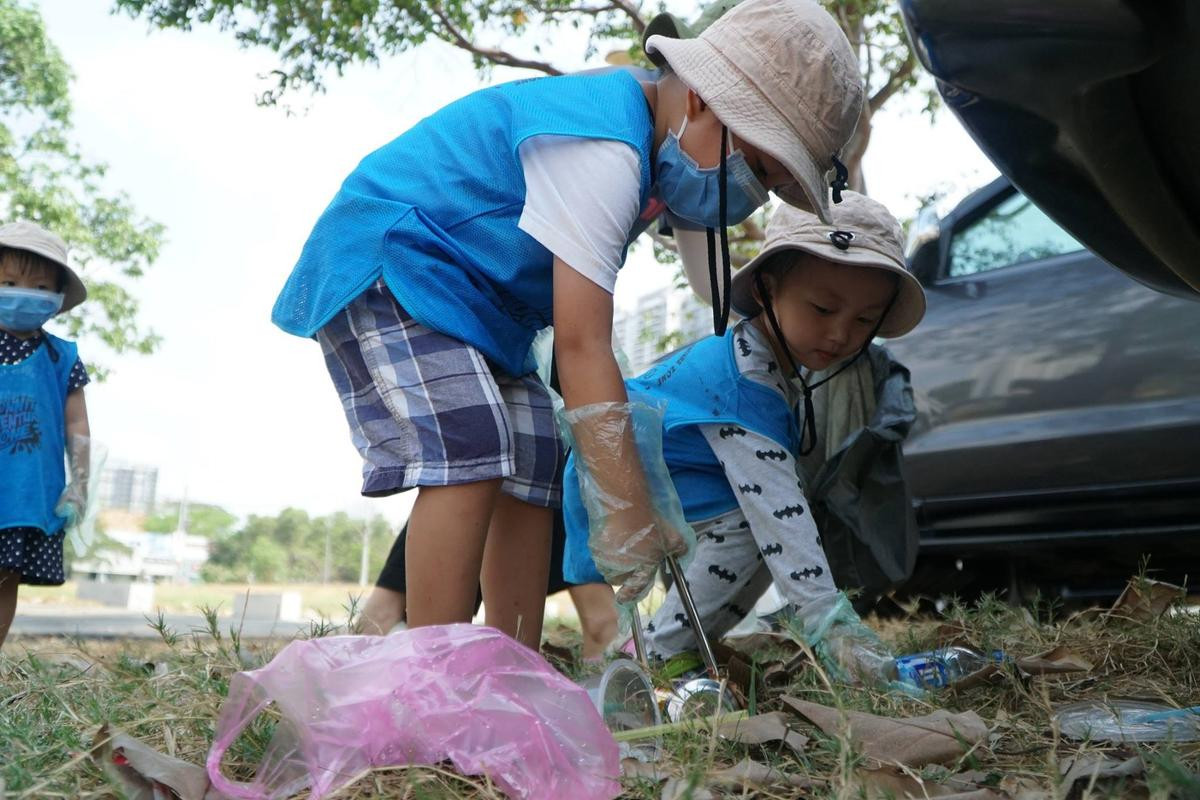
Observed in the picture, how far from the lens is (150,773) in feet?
4.83

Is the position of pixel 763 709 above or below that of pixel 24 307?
below

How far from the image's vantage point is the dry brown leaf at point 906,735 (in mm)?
1585

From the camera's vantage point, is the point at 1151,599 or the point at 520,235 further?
the point at 1151,599

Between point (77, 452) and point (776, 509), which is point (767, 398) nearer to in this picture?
point (776, 509)


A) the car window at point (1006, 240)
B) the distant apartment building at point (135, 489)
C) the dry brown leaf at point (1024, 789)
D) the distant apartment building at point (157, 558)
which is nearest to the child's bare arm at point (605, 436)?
the dry brown leaf at point (1024, 789)

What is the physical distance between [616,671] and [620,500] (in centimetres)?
37

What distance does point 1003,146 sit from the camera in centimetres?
169

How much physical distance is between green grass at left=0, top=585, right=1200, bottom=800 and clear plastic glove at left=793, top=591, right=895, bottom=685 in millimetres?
70

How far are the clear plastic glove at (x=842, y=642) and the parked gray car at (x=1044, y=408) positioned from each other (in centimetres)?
151

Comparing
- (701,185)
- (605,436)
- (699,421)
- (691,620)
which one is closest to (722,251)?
(701,185)

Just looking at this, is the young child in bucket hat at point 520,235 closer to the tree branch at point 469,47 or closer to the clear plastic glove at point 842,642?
the clear plastic glove at point 842,642

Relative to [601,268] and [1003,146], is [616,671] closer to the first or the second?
[601,268]

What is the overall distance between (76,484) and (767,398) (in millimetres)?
2606

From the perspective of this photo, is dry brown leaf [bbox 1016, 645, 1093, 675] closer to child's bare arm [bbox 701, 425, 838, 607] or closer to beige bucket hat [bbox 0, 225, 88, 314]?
child's bare arm [bbox 701, 425, 838, 607]
